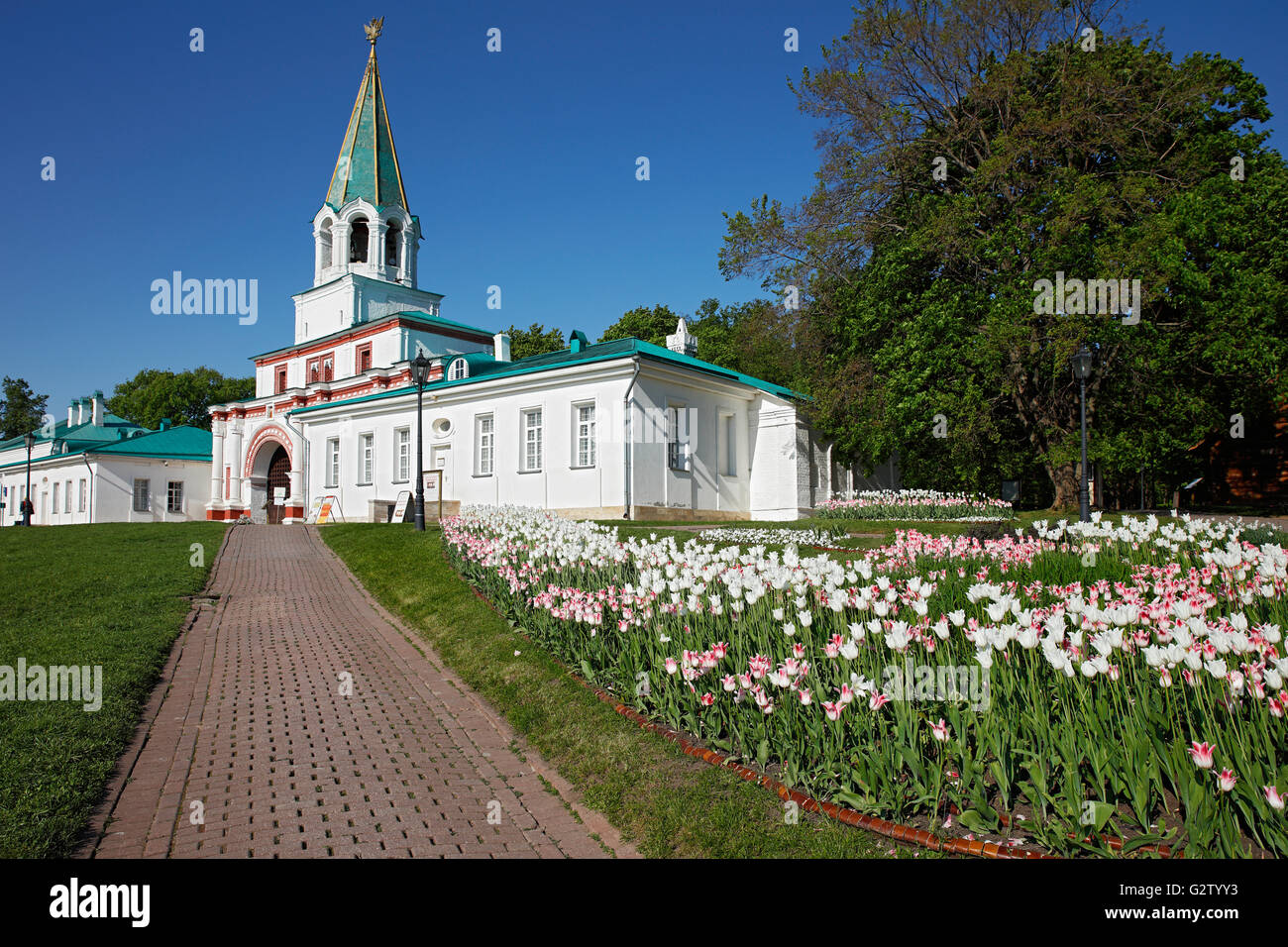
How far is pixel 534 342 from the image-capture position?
193 ft

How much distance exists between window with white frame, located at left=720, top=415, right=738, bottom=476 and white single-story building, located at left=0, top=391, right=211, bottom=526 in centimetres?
3405

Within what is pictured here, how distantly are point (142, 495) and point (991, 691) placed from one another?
54009mm

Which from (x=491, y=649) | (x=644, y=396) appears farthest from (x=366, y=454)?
(x=491, y=649)

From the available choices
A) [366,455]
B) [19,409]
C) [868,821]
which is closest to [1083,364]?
[868,821]

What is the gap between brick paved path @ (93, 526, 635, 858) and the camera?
4.54 metres

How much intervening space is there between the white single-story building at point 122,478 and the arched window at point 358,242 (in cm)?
1672

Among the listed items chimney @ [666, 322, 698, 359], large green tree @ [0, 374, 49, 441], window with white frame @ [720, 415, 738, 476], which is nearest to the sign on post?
window with white frame @ [720, 415, 738, 476]

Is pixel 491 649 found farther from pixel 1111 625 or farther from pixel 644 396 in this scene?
pixel 644 396

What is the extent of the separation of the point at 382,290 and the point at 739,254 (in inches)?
948

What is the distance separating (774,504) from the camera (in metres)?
28.0

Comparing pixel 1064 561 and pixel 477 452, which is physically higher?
pixel 477 452

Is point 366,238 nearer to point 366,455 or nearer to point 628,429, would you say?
point 366,455

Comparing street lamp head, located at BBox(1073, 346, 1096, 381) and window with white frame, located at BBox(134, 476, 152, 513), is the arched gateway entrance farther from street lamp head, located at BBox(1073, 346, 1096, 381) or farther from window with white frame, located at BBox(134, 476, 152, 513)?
street lamp head, located at BBox(1073, 346, 1096, 381)

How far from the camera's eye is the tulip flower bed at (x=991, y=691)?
354 cm
